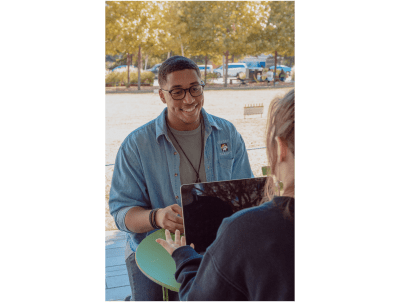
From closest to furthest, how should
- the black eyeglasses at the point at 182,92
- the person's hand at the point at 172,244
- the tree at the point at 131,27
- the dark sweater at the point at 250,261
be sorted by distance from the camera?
the dark sweater at the point at 250,261 < the person's hand at the point at 172,244 < the black eyeglasses at the point at 182,92 < the tree at the point at 131,27

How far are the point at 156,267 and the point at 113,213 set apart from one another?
0.46 metres

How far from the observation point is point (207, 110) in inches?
91.3

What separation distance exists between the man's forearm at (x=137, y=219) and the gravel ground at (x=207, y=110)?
35 cm

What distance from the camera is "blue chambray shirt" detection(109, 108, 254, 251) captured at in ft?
7.46

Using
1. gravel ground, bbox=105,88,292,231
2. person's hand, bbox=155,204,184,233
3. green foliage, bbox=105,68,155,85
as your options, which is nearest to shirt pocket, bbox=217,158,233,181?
gravel ground, bbox=105,88,292,231

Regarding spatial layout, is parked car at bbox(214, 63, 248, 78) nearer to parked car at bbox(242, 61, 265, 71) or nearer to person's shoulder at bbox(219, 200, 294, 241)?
parked car at bbox(242, 61, 265, 71)

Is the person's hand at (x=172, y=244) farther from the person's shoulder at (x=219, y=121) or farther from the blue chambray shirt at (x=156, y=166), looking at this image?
the person's shoulder at (x=219, y=121)

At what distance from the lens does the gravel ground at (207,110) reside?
2281 millimetres

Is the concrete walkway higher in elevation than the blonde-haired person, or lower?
lower

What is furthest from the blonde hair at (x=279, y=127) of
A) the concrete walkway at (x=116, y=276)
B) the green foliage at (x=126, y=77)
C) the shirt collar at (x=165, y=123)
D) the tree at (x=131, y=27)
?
the concrete walkway at (x=116, y=276)

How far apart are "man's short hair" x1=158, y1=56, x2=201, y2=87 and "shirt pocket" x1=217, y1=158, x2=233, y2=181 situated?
21.0 inches

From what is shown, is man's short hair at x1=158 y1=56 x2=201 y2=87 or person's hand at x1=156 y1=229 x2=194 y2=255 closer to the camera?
person's hand at x1=156 y1=229 x2=194 y2=255

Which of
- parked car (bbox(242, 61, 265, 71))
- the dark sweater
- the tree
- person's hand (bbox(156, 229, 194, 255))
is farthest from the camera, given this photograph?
parked car (bbox(242, 61, 265, 71))

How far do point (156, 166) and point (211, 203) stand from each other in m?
0.42
